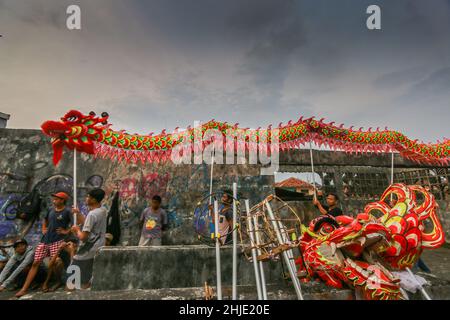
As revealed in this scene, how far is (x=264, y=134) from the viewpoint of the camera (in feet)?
18.6

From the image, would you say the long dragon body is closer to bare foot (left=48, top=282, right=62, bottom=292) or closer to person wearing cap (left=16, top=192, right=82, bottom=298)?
person wearing cap (left=16, top=192, right=82, bottom=298)

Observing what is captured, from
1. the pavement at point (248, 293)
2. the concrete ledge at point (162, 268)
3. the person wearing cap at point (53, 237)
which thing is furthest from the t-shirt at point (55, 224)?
the pavement at point (248, 293)

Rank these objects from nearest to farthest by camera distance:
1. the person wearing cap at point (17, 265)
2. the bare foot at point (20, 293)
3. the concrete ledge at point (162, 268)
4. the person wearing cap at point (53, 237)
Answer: the concrete ledge at point (162, 268)
the bare foot at point (20, 293)
the person wearing cap at point (53, 237)
the person wearing cap at point (17, 265)

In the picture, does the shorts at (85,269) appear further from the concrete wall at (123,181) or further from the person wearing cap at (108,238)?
the concrete wall at (123,181)

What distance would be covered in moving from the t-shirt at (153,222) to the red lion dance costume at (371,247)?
3.34 metres

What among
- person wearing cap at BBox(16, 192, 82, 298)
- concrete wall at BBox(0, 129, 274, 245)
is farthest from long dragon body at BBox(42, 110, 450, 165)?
person wearing cap at BBox(16, 192, 82, 298)

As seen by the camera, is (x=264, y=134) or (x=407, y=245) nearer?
(x=407, y=245)

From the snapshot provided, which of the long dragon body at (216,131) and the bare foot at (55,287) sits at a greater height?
the long dragon body at (216,131)

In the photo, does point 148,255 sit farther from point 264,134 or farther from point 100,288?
point 264,134

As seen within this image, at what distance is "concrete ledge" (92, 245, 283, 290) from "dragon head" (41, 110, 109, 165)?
237 cm

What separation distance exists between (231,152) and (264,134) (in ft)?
3.28

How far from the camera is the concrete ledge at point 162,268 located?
3.21 meters
